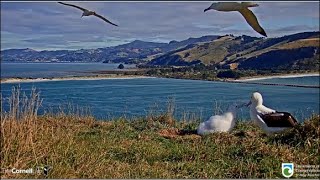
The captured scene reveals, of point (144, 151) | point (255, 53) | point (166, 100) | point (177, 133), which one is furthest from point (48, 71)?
point (144, 151)

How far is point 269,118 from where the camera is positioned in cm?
555

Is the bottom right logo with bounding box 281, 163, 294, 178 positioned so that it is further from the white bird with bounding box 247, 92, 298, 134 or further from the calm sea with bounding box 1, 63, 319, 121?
the calm sea with bounding box 1, 63, 319, 121

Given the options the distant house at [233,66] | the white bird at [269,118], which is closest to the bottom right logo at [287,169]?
the white bird at [269,118]

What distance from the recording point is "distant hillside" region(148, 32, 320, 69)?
6144 cm

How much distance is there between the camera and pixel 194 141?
207 inches

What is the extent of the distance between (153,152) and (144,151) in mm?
92

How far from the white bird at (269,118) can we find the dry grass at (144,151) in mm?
148

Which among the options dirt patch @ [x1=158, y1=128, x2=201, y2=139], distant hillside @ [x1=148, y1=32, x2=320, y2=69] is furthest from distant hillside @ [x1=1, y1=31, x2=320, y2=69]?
dirt patch @ [x1=158, y1=128, x2=201, y2=139]

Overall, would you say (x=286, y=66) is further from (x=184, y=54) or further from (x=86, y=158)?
(x=86, y=158)

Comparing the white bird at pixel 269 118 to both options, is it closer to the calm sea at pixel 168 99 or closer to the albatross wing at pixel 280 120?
the albatross wing at pixel 280 120

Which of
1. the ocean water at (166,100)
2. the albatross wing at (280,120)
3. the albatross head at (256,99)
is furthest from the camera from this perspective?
the ocean water at (166,100)

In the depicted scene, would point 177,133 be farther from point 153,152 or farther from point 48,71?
point 48,71

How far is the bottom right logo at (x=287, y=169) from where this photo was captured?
3869mm

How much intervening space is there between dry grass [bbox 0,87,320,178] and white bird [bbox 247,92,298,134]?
0.15m
